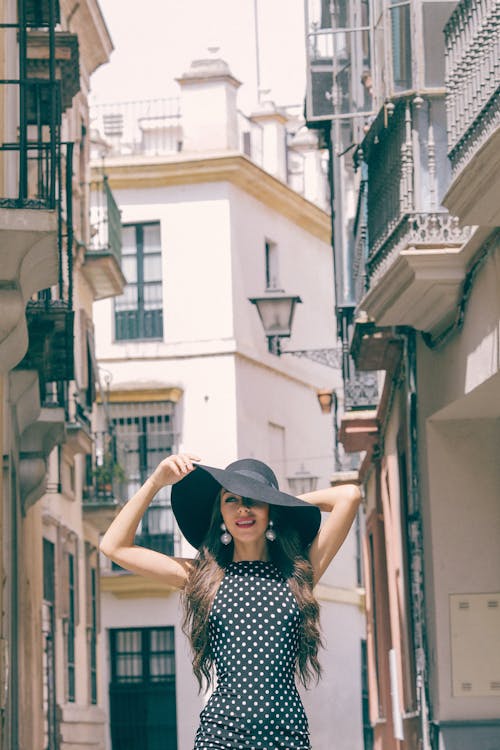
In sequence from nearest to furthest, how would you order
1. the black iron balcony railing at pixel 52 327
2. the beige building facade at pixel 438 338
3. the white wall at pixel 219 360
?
1. the beige building facade at pixel 438 338
2. the black iron balcony railing at pixel 52 327
3. the white wall at pixel 219 360

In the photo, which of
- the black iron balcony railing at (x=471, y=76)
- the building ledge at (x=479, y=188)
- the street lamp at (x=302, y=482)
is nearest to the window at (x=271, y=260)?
the street lamp at (x=302, y=482)

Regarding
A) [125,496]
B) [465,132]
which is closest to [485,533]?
[465,132]

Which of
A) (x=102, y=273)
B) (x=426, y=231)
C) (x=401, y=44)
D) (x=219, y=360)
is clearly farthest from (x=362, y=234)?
(x=219, y=360)

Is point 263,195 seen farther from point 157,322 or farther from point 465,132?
point 465,132

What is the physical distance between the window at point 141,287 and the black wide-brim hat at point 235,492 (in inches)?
1183

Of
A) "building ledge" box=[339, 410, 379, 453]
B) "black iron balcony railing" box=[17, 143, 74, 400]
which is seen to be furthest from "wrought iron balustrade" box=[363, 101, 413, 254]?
"building ledge" box=[339, 410, 379, 453]

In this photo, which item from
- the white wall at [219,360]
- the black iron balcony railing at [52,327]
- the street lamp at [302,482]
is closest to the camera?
the black iron balcony railing at [52,327]

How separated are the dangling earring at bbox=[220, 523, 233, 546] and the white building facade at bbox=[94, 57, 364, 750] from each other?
28153 mm

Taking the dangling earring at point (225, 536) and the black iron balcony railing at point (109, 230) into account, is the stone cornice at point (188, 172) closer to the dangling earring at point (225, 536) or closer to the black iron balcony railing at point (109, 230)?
the black iron balcony railing at point (109, 230)

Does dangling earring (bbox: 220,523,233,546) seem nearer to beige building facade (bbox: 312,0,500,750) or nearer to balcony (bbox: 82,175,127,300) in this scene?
beige building facade (bbox: 312,0,500,750)

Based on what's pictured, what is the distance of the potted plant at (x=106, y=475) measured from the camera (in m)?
28.6

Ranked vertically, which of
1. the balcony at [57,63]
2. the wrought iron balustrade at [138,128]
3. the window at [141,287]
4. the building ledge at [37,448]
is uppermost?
the wrought iron balustrade at [138,128]

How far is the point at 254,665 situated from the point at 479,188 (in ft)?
14.2

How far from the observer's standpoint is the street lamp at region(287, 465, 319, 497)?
3444 centimetres
